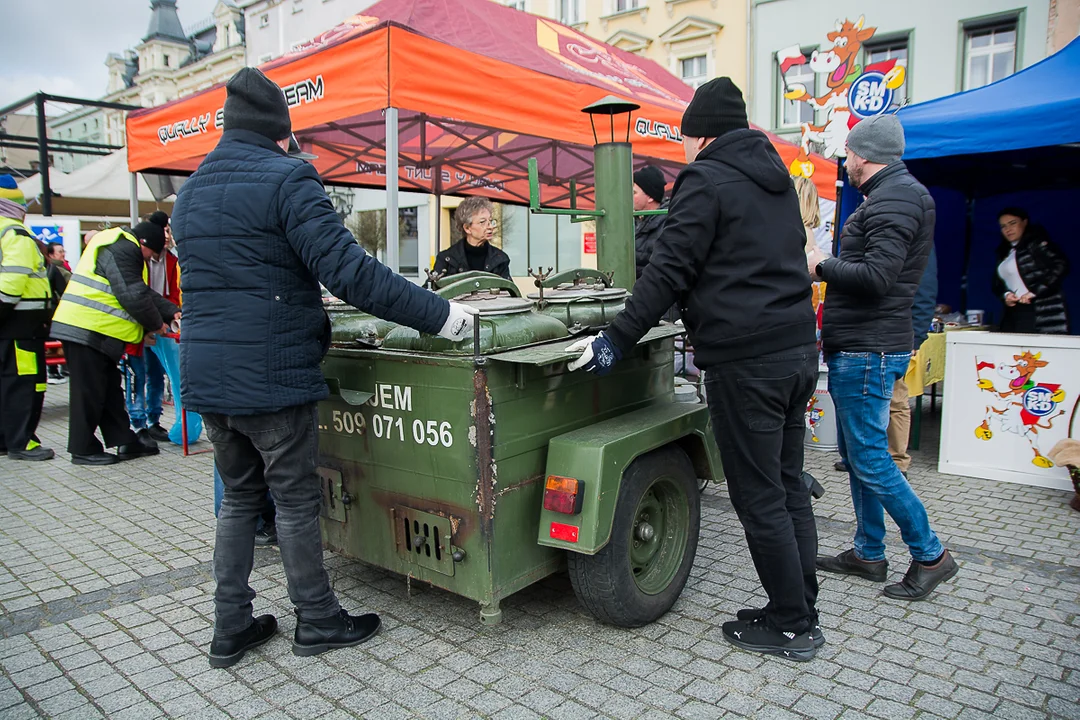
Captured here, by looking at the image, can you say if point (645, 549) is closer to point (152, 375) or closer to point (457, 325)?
point (457, 325)

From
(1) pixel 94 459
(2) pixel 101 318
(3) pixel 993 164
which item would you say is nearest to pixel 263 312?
(2) pixel 101 318

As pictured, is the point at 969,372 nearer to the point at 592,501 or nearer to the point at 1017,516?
the point at 1017,516

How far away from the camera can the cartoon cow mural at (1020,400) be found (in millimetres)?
5070

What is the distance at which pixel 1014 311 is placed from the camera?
613cm

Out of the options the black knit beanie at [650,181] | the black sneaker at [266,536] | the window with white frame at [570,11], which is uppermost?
the window with white frame at [570,11]

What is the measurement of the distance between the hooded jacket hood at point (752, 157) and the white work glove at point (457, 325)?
3.41ft

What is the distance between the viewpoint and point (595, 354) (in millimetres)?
2695

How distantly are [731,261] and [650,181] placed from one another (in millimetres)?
2826

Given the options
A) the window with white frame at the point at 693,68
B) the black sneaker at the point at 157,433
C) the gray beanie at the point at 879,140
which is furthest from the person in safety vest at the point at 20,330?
the window with white frame at the point at 693,68

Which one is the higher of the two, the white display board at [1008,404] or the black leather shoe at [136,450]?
the white display board at [1008,404]

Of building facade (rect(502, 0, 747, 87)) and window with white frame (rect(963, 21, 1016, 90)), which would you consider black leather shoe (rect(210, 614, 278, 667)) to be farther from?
building facade (rect(502, 0, 747, 87))

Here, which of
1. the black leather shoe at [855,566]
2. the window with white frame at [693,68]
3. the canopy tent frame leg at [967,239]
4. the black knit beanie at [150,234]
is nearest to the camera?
the black leather shoe at [855,566]

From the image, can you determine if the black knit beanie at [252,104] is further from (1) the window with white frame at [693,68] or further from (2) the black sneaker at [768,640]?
(1) the window with white frame at [693,68]

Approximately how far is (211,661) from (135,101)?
53473 millimetres
